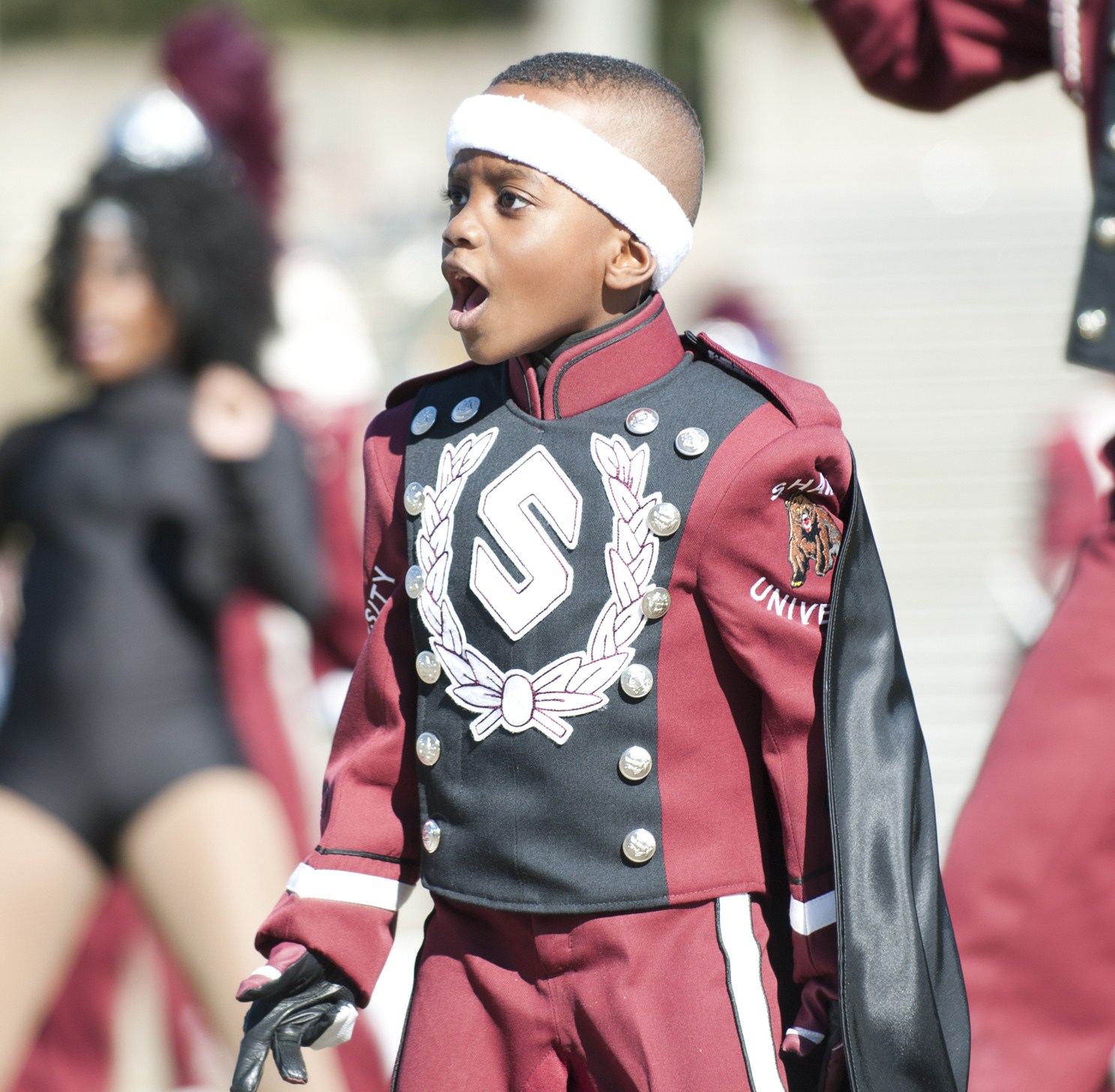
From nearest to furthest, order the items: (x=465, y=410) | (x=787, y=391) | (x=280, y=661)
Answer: (x=787, y=391) < (x=465, y=410) < (x=280, y=661)

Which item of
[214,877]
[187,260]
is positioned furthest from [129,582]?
[187,260]

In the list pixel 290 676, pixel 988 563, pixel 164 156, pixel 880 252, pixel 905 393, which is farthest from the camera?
pixel 880 252

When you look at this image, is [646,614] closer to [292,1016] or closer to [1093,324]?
[292,1016]

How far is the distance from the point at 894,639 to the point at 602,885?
427 mm

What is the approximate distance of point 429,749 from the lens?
2137mm

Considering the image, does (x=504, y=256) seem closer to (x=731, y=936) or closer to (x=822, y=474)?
(x=822, y=474)

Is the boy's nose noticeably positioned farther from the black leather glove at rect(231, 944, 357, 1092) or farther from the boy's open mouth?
the black leather glove at rect(231, 944, 357, 1092)

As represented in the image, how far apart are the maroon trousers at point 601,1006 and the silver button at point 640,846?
0.21ft

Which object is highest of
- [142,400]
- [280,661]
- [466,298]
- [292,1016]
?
[466,298]

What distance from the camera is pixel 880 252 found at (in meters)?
14.6

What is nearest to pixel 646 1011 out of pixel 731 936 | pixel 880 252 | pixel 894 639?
pixel 731 936

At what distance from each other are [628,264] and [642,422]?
7.4 inches

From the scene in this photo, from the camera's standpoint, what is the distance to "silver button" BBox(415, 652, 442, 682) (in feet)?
7.02

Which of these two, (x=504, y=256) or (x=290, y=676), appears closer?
(x=504, y=256)
